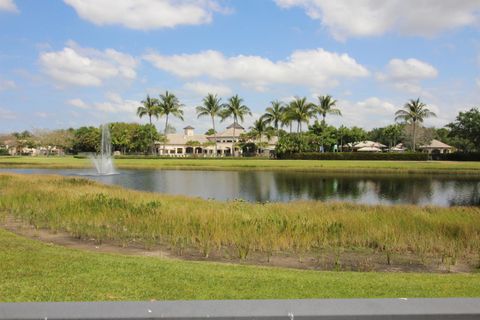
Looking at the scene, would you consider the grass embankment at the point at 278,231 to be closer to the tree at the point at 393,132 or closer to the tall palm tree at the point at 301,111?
the tall palm tree at the point at 301,111

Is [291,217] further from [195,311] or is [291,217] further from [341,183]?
[341,183]

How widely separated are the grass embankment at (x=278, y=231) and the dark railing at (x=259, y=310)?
577 cm

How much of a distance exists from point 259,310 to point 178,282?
3.15 m

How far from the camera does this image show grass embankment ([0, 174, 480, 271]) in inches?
429

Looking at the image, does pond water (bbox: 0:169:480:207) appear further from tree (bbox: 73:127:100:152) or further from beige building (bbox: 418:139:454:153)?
tree (bbox: 73:127:100:152)

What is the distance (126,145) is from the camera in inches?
4532

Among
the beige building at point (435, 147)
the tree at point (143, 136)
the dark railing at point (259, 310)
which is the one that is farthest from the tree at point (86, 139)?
the dark railing at point (259, 310)

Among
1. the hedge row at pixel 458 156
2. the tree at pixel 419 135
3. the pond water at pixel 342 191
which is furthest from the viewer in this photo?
the tree at pixel 419 135

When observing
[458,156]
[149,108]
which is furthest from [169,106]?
[458,156]

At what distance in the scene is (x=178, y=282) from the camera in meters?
6.80

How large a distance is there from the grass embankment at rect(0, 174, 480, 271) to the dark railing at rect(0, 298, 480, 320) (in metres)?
5.77

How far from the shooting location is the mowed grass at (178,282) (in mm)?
6148

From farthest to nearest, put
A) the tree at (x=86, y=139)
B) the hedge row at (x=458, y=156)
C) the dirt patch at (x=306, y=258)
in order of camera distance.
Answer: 1. the tree at (x=86, y=139)
2. the hedge row at (x=458, y=156)
3. the dirt patch at (x=306, y=258)

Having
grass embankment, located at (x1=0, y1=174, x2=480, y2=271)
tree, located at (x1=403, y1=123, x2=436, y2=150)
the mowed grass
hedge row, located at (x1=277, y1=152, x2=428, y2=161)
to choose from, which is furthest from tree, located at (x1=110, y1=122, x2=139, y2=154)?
the mowed grass
